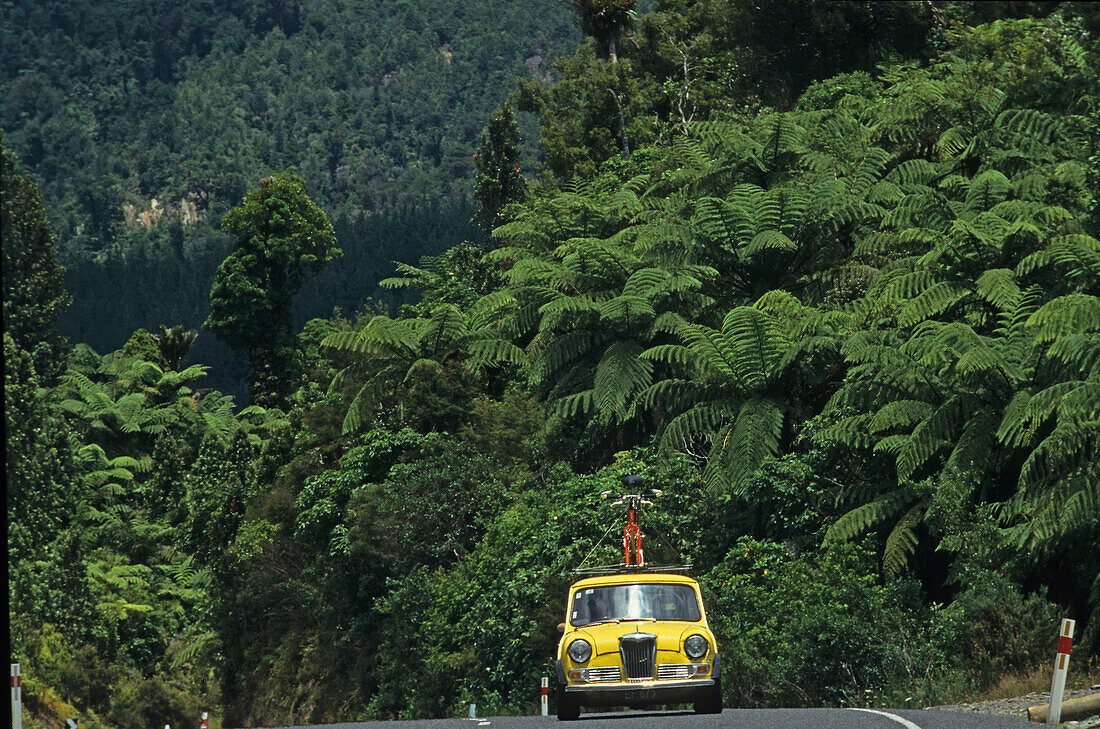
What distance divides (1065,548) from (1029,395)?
71.2 inches

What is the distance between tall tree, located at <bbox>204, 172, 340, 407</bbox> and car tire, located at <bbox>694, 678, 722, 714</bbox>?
47012 mm

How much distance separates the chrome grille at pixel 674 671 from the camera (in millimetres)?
11961

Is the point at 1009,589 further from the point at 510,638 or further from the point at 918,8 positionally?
the point at 918,8

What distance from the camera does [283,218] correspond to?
59.2 metres

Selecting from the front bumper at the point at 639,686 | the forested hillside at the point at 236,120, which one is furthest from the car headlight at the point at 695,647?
the forested hillside at the point at 236,120

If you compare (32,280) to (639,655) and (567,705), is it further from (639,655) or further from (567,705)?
(639,655)

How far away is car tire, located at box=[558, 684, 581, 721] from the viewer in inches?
479

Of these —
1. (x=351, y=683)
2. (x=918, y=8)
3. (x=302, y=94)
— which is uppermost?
(x=302, y=94)

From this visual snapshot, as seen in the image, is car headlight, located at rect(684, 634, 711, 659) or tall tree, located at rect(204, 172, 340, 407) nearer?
car headlight, located at rect(684, 634, 711, 659)

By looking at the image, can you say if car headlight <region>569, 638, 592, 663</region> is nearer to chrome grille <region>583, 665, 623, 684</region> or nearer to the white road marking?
chrome grille <region>583, 665, 623, 684</region>

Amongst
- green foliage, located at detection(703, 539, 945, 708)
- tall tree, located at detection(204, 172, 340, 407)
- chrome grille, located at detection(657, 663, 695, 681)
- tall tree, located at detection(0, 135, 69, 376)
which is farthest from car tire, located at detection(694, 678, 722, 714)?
tall tree, located at detection(204, 172, 340, 407)

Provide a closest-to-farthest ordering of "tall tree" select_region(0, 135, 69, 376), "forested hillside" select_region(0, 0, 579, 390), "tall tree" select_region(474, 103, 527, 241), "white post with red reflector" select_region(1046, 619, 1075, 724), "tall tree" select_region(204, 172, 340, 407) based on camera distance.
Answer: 1. "white post with red reflector" select_region(1046, 619, 1075, 724)
2. "tall tree" select_region(474, 103, 527, 241)
3. "tall tree" select_region(0, 135, 69, 376)
4. "tall tree" select_region(204, 172, 340, 407)
5. "forested hillside" select_region(0, 0, 579, 390)

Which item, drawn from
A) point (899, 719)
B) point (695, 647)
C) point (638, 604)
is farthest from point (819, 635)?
point (899, 719)

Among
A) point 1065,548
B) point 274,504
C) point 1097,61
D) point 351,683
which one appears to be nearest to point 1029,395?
point 1065,548
